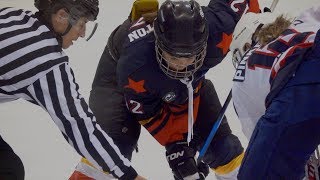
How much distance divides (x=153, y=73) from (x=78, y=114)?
16.1 inches

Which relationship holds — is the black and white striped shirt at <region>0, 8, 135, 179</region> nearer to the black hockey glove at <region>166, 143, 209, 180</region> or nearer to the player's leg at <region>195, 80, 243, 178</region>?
the black hockey glove at <region>166, 143, 209, 180</region>

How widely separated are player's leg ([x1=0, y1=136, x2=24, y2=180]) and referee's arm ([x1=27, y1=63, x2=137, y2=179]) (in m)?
0.22

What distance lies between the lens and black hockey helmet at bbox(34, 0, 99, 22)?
1.41 meters

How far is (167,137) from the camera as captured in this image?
78.5 inches

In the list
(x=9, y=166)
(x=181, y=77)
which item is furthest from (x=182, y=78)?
(x=9, y=166)

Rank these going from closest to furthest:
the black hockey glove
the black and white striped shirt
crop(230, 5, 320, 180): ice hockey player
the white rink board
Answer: crop(230, 5, 320, 180): ice hockey player
the black and white striped shirt
the black hockey glove
the white rink board

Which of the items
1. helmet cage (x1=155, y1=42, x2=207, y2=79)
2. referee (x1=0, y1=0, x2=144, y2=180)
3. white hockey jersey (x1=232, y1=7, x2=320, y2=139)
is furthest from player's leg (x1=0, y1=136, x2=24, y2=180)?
white hockey jersey (x1=232, y1=7, x2=320, y2=139)

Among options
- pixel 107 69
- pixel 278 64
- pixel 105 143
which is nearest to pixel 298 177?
pixel 278 64

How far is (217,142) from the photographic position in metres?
1.92

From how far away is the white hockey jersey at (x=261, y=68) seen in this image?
3.81 feet

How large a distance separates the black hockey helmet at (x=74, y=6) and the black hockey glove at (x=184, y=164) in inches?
26.5

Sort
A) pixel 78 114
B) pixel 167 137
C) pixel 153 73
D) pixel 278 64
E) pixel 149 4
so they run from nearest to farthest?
pixel 278 64 → pixel 78 114 → pixel 153 73 → pixel 149 4 → pixel 167 137

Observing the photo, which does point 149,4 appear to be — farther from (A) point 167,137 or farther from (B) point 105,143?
(B) point 105,143

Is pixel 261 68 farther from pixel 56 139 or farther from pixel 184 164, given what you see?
pixel 56 139
